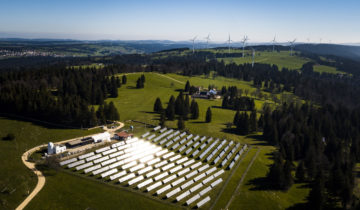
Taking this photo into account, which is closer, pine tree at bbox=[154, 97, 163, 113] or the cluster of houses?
the cluster of houses

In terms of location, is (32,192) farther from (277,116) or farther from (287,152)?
(277,116)

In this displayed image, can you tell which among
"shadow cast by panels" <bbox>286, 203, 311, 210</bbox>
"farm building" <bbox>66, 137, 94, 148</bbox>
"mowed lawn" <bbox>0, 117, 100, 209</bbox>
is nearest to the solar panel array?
"farm building" <bbox>66, 137, 94, 148</bbox>

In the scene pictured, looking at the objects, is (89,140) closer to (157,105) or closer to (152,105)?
(157,105)

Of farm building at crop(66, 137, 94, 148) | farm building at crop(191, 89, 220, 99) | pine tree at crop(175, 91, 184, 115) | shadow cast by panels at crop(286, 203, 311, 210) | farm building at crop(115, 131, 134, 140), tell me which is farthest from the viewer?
farm building at crop(191, 89, 220, 99)

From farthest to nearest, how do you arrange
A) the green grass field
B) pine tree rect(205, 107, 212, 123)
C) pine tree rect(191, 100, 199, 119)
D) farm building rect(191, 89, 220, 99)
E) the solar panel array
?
farm building rect(191, 89, 220, 99)
pine tree rect(191, 100, 199, 119)
pine tree rect(205, 107, 212, 123)
the solar panel array
the green grass field

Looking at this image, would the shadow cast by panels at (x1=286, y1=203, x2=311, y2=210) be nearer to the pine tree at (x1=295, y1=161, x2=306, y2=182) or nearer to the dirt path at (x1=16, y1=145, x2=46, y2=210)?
the pine tree at (x1=295, y1=161, x2=306, y2=182)

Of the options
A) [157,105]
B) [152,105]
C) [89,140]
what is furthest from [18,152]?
[152,105]
